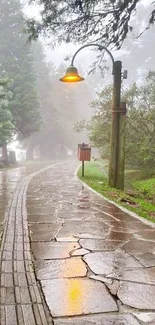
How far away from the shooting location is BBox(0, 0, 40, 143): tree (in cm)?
2567

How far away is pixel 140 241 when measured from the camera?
4234mm

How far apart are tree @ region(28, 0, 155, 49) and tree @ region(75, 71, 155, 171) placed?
659 centimetres

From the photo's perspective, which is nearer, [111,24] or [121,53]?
[111,24]

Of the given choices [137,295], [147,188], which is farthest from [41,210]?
[147,188]

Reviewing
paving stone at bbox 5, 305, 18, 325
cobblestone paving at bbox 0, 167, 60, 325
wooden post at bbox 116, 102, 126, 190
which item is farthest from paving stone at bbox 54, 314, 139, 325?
wooden post at bbox 116, 102, 126, 190

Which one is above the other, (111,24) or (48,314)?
(111,24)

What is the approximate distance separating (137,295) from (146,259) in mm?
894

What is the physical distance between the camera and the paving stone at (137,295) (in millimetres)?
2537

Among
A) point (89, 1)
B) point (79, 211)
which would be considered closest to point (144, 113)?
point (89, 1)

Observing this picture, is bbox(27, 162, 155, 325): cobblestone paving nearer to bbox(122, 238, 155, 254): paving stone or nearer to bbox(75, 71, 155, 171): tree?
bbox(122, 238, 155, 254): paving stone

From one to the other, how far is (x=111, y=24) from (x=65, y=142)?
3728 cm

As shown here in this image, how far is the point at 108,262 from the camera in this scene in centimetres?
342

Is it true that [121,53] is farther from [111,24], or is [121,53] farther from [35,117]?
[111,24]

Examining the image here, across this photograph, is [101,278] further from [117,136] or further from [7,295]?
[117,136]
